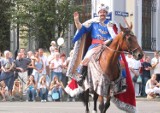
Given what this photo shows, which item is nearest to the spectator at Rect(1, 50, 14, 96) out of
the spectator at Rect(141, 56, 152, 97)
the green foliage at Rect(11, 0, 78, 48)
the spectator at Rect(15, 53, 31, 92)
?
the spectator at Rect(15, 53, 31, 92)

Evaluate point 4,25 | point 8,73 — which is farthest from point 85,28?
point 4,25

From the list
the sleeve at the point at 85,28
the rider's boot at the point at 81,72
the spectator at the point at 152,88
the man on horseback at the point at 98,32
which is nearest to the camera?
the man on horseback at the point at 98,32

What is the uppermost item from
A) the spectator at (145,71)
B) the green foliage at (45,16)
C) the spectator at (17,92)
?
the green foliage at (45,16)

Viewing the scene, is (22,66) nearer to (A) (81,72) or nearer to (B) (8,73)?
(B) (8,73)

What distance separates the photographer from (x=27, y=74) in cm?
2073

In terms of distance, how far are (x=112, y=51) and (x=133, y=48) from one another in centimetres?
46

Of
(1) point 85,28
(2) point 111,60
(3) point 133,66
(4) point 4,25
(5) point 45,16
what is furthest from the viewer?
(4) point 4,25

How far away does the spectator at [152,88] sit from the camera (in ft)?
67.1

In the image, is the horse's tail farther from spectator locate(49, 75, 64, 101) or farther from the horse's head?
spectator locate(49, 75, 64, 101)

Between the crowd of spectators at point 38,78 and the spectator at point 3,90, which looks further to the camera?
the crowd of spectators at point 38,78

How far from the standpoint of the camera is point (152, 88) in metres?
20.5

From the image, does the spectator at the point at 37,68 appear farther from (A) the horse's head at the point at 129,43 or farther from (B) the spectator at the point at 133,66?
(A) the horse's head at the point at 129,43

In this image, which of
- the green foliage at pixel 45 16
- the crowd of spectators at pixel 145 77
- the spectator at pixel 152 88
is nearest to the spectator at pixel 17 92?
the crowd of spectators at pixel 145 77

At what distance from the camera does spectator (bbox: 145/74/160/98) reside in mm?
20453
